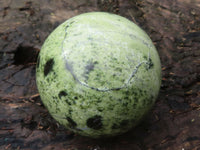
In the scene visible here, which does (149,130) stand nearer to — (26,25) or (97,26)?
(97,26)

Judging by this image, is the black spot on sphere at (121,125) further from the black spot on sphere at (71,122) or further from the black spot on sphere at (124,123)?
the black spot on sphere at (71,122)

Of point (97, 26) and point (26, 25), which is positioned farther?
point (26, 25)

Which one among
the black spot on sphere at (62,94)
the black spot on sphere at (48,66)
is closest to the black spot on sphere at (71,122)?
the black spot on sphere at (62,94)

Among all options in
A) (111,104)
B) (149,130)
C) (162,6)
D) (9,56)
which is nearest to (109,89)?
(111,104)

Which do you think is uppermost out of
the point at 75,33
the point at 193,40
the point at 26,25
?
the point at 75,33

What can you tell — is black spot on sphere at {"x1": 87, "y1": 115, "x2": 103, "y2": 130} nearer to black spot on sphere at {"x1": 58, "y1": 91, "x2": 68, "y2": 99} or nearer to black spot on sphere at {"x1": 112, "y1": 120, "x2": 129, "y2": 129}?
black spot on sphere at {"x1": 112, "y1": 120, "x2": 129, "y2": 129}

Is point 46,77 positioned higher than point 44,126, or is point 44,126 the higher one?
point 46,77
